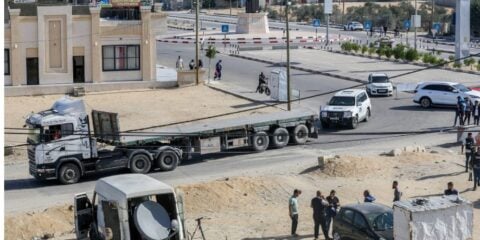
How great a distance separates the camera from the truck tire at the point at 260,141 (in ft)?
104

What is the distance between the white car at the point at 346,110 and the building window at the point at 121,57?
17067 mm

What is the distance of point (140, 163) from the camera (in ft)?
94.6

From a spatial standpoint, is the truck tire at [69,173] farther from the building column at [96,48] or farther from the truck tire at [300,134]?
the building column at [96,48]

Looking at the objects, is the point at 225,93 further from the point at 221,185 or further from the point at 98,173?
the point at 221,185

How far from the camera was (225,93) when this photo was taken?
47.4 m

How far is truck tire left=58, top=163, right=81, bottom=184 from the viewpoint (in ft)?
90.9

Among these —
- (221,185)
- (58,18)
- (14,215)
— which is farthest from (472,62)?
(14,215)

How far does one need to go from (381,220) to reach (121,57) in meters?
34.6

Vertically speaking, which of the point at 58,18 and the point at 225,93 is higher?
the point at 58,18

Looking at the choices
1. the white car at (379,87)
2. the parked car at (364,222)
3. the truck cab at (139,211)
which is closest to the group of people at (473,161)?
the parked car at (364,222)

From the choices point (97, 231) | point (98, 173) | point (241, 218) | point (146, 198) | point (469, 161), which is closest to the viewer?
point (146, 198)

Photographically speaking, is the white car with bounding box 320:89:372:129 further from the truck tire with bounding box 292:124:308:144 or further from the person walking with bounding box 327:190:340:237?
the person walking with bounding box 327:190:340:237

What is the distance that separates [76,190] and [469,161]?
1196cm

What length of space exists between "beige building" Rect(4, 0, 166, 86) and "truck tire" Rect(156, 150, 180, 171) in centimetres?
2124
